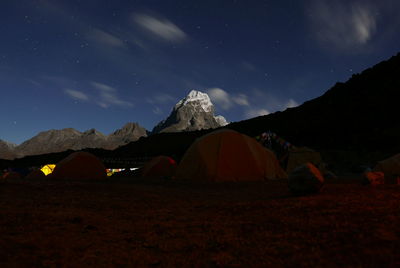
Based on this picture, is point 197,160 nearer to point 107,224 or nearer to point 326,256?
point 107,224

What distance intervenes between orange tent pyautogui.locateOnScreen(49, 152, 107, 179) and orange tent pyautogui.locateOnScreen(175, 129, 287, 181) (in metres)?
7.23

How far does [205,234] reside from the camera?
3682 mm

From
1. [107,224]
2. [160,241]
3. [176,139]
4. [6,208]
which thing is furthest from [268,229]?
[176,139]

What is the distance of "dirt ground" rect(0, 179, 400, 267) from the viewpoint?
2.70 meters

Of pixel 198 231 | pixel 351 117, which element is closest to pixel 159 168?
pixel 198 231

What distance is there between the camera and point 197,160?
13.4 m

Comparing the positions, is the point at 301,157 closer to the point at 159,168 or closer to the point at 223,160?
the point at 223,160

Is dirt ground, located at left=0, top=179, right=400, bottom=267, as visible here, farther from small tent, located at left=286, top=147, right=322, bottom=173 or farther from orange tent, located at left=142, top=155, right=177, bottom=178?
small tent, located at left=286, top=147, right=322, bottom=173

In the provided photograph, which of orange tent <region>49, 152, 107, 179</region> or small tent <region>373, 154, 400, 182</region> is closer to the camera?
small tent <region>373, 154, 400, 182</region>

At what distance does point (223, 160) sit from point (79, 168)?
1028 centimetres

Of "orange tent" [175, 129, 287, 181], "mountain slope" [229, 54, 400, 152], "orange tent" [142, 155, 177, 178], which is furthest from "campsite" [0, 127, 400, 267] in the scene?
"mountain slope" [229, 54, 400, 152]

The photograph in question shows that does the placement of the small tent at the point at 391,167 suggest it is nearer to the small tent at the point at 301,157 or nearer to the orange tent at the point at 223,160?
the orange tent at the point at 223,160

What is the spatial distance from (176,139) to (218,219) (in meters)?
62.4

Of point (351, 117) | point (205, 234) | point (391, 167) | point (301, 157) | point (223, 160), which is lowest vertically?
point (205, 234)
